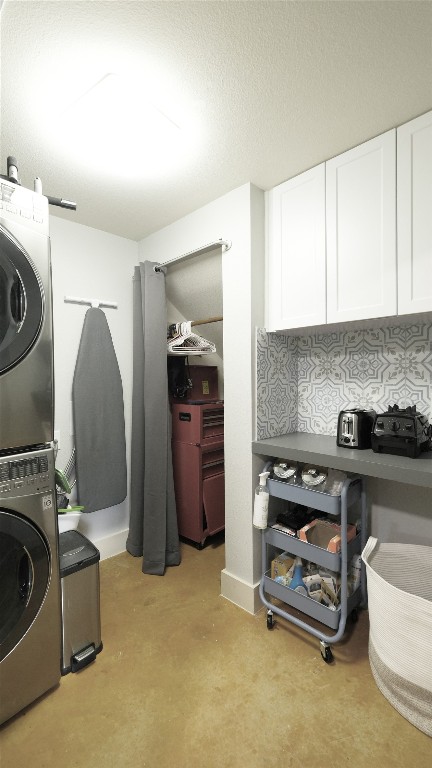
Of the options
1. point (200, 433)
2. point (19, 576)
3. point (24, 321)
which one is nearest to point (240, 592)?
point (200, 433)

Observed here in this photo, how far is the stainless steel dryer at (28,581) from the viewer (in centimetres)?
118

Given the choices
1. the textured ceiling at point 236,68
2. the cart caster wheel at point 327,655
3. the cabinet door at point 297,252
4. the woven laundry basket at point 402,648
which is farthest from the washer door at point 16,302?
the cart caster wheel at point 327,655

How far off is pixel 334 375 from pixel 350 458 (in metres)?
0.67

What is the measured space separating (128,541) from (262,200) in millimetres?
2435

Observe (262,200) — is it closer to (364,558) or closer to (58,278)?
(58,278)

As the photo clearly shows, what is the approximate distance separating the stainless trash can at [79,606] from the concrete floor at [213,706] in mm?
64

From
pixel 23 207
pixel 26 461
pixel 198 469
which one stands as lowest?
pixel 198 469

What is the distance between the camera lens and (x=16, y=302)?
121cm

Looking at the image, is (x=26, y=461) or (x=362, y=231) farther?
(x=362, y=231)

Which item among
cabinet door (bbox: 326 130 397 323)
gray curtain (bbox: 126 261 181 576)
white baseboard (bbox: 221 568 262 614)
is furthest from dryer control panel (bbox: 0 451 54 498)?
cabinet door (bbox: 326 130 397 323)

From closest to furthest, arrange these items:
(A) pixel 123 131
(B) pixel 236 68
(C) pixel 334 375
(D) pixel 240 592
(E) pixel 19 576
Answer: (B) pixel 236 68
(E) pixel 19 576
(A) pixel 123 131
(D) pixel 240 592
(C) pixel 334 375

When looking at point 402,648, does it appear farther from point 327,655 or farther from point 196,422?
point 196,422

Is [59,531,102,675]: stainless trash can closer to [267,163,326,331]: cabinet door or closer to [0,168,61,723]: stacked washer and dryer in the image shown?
[0,168,61,723]: stacked washer and dryer

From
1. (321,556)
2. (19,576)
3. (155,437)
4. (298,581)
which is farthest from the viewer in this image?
(155,437)
